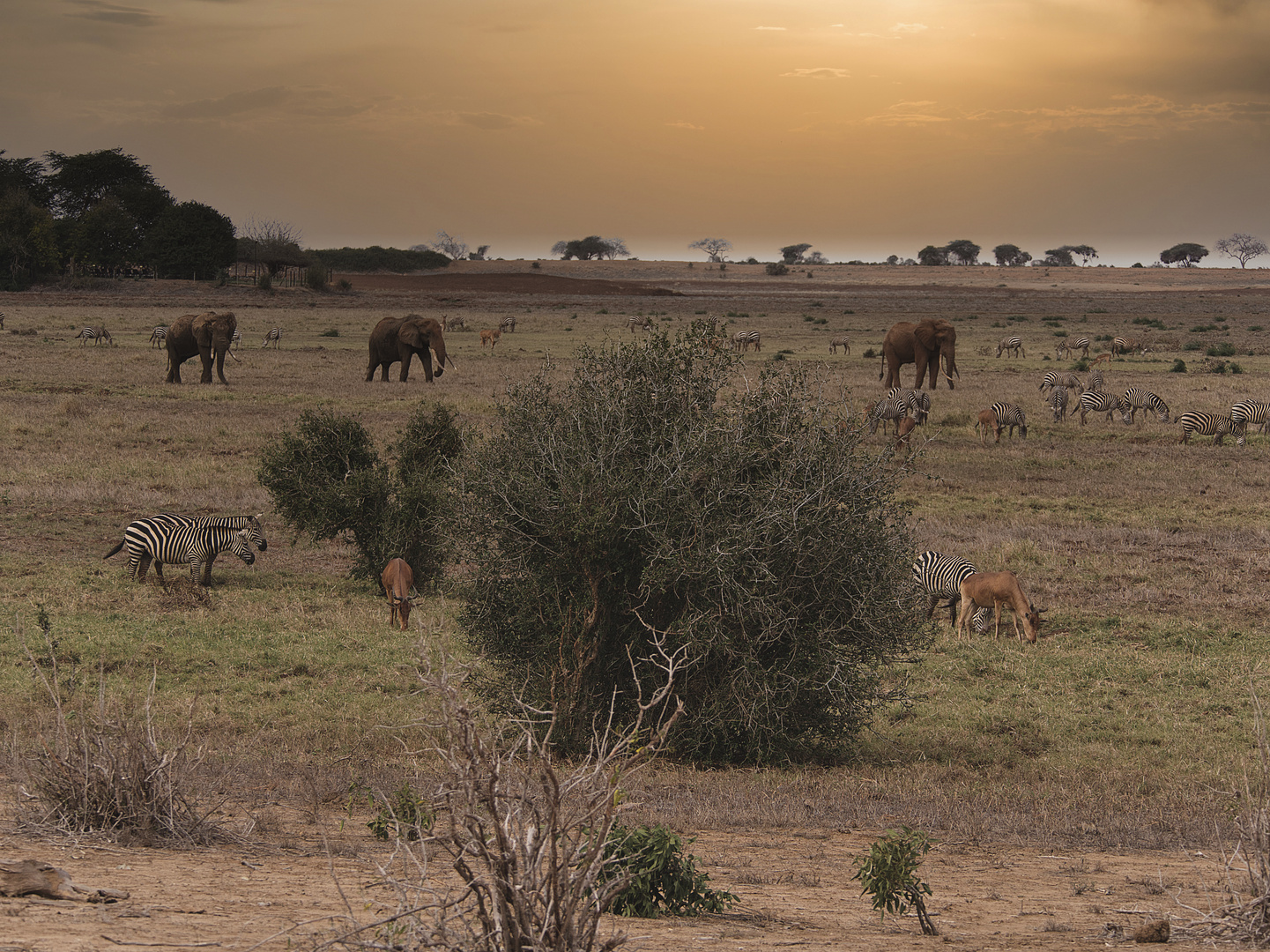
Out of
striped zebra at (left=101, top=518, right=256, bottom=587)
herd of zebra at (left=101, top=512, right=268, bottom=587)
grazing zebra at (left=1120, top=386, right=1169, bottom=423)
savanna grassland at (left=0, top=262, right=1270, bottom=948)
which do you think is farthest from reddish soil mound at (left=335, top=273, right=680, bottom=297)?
striped zebra at (left=101, top=518, right=256, bottom=587)

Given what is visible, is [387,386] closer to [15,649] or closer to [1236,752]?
[15,649]

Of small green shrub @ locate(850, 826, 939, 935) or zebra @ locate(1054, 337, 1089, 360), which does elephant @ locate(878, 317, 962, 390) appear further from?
small green shrub @ locate(850, 826, 939, 935)

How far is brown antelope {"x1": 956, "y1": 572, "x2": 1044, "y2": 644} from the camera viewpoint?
12.2 metres

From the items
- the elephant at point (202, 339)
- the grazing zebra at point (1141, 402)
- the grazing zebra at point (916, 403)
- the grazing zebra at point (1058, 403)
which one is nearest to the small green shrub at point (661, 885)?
the grazing zebra at point (916, 403)

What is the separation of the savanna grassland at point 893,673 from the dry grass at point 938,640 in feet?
0.16

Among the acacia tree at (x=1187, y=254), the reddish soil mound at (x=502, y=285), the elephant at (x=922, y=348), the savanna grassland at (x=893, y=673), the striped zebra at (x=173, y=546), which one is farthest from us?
the acacia tree at (x=1187, y=254)

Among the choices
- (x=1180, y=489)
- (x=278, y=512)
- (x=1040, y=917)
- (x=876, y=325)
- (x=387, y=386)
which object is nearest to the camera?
(x=1040, y=917)

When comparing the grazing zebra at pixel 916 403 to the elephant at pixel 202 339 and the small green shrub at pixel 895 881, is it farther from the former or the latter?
the small green shrub at pixel 895 881

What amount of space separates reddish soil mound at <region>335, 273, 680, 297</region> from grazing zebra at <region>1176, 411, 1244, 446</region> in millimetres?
63468

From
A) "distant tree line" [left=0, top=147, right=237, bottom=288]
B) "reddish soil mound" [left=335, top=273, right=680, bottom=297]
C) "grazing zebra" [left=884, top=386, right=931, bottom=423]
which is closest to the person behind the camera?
"grazing zebra" [left=884, top=386, right=931, bottom=423]

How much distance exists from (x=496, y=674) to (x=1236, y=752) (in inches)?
248

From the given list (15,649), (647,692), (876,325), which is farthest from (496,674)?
(876,325)

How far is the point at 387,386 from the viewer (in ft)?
103

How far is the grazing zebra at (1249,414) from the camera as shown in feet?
81.6
